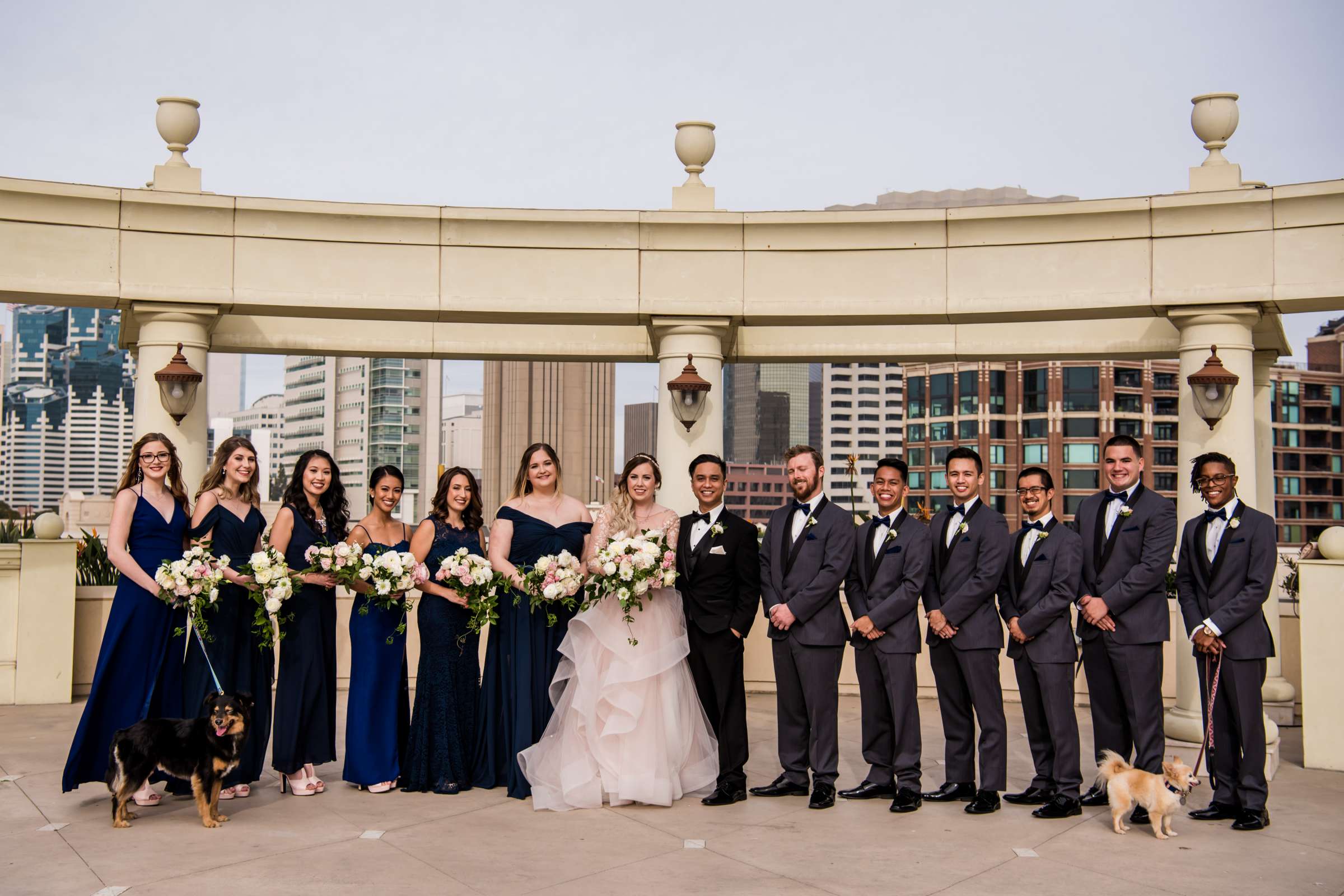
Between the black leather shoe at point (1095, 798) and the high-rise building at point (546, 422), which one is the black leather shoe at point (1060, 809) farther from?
the high-rise building at point (546, 422)

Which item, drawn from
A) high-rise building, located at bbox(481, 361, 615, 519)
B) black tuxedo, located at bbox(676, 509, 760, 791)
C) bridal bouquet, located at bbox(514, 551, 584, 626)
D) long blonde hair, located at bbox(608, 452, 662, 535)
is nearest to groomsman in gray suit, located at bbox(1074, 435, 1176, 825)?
black tuxedo, located at bbox(676, 509, 760, 791)

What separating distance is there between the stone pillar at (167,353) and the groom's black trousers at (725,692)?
501 centimetres

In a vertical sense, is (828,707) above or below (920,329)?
below

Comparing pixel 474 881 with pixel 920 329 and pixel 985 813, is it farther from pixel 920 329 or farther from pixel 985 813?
pixel 920 329

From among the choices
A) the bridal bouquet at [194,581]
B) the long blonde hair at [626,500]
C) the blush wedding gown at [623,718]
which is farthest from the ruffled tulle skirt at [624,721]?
the bridal bouquet at [194,581]

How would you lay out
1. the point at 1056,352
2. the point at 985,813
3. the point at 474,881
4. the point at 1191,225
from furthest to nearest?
the point at 1056,352
the point at 1191,225
the point at 985,813
the point at 474,881

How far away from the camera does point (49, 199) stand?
9766 millimetres

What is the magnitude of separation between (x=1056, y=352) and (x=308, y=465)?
21.3 ft

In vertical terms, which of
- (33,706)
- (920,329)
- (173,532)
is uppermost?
(920,329)

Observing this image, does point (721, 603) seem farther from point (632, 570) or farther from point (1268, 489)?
point (1268, 489)

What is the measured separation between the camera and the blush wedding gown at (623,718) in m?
7.10

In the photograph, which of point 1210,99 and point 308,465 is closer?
point 308,465

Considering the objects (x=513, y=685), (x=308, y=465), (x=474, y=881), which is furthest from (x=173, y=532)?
(x=474, y=881)

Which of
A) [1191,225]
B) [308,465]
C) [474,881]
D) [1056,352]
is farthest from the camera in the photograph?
[1056,352]
